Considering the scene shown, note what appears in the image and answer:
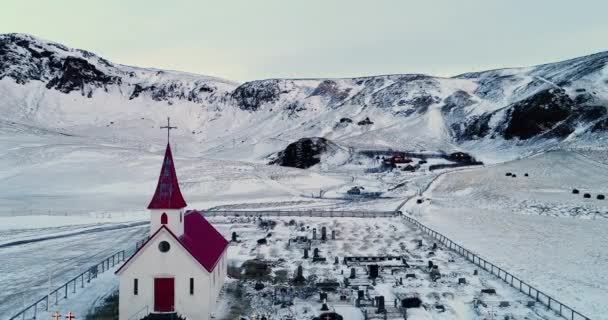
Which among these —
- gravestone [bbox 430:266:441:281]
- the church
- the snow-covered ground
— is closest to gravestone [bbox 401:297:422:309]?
gravestone [bbox 430:266:441:281]

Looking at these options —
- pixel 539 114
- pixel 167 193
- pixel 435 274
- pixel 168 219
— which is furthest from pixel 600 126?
pixel 168 219

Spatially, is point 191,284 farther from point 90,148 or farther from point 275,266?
point 90,148

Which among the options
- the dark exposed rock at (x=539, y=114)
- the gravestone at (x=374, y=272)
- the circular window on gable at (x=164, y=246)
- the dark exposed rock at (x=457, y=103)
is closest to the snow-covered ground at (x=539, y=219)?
the gravestone at (x=374, y=272)

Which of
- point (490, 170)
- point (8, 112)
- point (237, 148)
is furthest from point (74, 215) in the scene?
point (8, 112)

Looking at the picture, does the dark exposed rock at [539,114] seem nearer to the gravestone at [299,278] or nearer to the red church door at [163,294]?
the gravestone at [299,278]

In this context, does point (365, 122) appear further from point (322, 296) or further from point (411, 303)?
point (411, 303)

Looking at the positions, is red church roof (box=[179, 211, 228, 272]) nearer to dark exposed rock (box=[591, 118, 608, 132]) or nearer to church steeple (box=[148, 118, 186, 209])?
church steeple (box=[148, 118, 186, 209])
